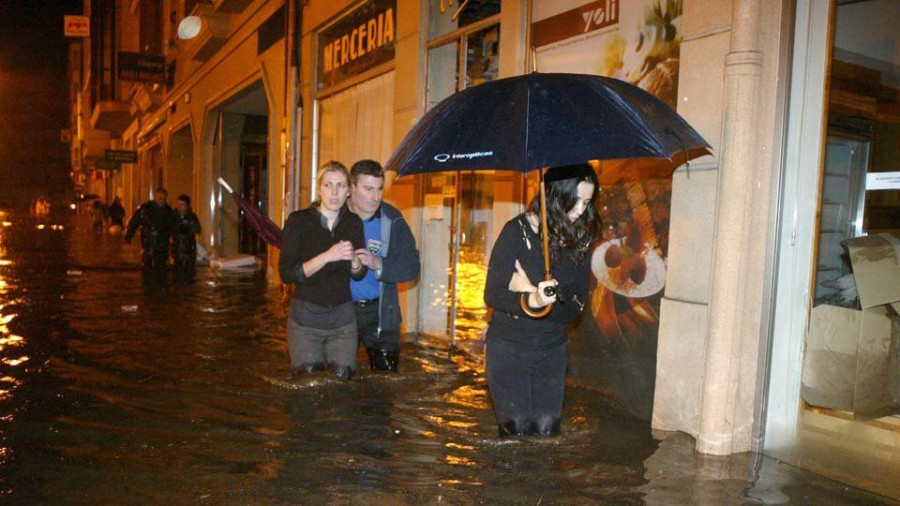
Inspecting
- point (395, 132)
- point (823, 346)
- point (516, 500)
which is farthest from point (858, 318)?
point (395, 132)

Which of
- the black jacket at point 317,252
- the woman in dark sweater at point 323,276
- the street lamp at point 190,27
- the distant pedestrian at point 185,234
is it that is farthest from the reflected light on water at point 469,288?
the street lamp at point 190,27

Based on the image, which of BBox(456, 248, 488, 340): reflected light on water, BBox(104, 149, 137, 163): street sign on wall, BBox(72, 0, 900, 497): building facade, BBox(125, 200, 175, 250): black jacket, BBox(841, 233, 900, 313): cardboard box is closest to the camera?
BBox(841, 233, 900, 313): cardboard box

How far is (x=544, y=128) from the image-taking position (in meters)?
3.69

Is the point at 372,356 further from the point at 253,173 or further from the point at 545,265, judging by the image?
the point at 253,173

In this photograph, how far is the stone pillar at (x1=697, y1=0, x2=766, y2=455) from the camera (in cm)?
461

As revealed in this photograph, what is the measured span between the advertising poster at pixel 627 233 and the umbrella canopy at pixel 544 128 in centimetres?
153

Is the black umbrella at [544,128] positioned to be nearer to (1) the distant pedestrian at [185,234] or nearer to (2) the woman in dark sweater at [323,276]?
(2) the woman in dark sweater at [323,276]

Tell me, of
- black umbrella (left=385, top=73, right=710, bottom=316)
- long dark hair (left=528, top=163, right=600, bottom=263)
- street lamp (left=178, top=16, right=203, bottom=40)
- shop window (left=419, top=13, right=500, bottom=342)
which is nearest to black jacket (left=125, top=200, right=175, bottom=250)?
street lamp (left=178, top=16, right=203, bottom=40)

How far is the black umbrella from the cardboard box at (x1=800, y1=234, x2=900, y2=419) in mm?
1307

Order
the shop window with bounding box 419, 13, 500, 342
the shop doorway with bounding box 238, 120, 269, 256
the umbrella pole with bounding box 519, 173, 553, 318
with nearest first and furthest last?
the umbrella pole with bounding box 519, 173, 553, 318 → the shop window with bounding box 419, 13, 500, 342 → the shop doorway with bounding box 238, 120, 269, 256

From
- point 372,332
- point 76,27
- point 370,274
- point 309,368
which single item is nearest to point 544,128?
point 370,274

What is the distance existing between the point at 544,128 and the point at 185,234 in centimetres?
1583

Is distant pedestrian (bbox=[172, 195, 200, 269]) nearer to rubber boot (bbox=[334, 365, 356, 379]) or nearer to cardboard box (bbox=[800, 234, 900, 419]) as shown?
rubber boot (bbox=[334, 365, 356, 379])

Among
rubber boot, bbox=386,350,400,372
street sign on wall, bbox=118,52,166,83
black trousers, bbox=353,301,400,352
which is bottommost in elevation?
rubber boot, bbox=386,350,400,372
